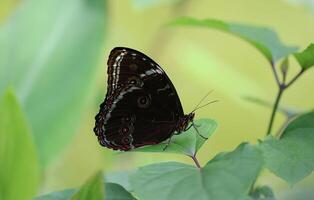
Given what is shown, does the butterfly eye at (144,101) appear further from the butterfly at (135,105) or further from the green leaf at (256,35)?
the green leaf at (256,35)

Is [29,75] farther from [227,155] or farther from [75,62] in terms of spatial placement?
[227,155]

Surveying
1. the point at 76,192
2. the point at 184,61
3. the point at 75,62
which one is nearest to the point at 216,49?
the point at 184,61

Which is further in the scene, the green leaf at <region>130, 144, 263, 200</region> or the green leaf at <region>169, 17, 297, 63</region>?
the green leaf at <region>169, 17, 297, 63</region>

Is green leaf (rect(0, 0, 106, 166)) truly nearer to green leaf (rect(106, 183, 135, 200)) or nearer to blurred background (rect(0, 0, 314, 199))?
blurred background (rect(0, 0, 314, 199))

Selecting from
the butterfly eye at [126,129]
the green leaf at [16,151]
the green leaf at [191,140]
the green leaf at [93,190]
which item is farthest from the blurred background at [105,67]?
the green leaf at [93,190]

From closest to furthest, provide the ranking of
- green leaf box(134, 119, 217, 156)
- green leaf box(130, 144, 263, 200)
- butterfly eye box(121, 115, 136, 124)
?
green leaf box(130, 144, 263, 200)
green leaf box(134, 119, 217, 156)
butterfly eye box(121, 115, 136, 124)

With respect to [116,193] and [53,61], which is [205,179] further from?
[53,61]

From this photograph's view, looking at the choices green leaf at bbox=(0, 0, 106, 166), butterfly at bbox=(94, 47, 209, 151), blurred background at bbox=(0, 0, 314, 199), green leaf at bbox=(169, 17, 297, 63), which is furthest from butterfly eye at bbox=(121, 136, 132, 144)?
green leaf at bbox=(0, 0, 106, 166)
